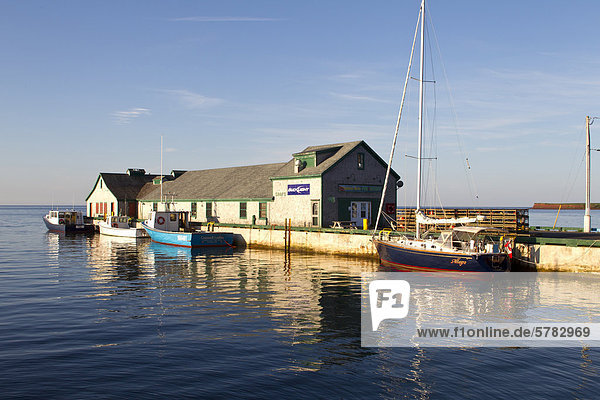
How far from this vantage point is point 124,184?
70.8 m

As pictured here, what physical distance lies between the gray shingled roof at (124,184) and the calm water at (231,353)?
4513 centimetres

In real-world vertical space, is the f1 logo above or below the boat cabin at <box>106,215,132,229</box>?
below

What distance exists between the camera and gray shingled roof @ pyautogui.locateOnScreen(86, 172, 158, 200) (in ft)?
226

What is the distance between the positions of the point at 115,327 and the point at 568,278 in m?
22.7

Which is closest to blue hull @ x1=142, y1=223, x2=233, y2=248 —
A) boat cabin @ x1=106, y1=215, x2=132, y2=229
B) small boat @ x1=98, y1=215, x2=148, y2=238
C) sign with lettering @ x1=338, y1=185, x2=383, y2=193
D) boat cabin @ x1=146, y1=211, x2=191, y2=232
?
boat cabin @ x1=146, y1=211, x2=191, y2=232

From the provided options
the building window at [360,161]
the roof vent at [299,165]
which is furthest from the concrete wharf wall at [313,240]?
the building window at [360,161]

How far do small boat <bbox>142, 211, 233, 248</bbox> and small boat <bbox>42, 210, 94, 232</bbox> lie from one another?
18765 millimetres

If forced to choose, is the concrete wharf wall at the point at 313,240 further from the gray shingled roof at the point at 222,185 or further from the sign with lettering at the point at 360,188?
the sign with lettering at the point at 360,188

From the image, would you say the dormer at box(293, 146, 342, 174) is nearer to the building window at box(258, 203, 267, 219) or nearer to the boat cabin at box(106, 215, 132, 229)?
the building window at box(258, 203, 267, 219)

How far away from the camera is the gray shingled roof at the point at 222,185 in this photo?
50531 millimetres

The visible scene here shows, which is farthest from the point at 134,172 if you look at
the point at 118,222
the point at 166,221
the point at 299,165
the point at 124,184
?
the point at 299,165

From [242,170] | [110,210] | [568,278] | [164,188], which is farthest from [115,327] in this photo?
[110,210]

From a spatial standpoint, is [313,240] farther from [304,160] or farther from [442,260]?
[442,260]

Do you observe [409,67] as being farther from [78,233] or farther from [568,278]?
[78,233]
